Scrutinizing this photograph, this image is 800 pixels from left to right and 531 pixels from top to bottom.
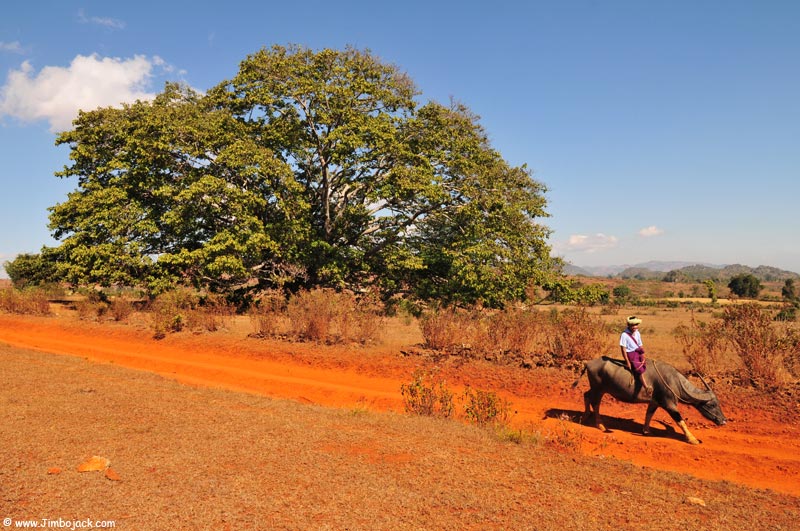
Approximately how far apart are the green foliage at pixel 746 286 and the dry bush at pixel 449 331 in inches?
2456

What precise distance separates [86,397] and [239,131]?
15.1m

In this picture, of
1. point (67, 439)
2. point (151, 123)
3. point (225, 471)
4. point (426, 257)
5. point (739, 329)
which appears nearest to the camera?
point (225, 471)

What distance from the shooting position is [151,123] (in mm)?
19750

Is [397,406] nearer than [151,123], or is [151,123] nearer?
[397,406]

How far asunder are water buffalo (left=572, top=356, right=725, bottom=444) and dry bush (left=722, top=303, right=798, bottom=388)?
8.76 ft

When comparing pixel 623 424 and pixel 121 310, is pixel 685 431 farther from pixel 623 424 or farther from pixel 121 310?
pixel 121 310

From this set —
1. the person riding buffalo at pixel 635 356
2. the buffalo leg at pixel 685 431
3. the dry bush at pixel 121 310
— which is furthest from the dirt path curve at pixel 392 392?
the dry bush at pixel 121 310

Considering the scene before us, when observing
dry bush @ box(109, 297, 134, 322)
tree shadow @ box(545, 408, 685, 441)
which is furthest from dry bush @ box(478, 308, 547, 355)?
dry bush @ box(109, 297, 134, 322)

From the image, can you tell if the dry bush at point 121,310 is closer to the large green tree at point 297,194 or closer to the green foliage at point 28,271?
the large green tree at point 297,194

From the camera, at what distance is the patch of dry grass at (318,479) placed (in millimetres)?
4352

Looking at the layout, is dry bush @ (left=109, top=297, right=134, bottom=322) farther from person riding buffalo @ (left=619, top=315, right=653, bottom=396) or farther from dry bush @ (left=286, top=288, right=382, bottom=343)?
person riding buffalo @ (left=619, top=315, right=653, bottom=396)

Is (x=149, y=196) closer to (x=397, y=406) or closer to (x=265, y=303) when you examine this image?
(x=265, y=303)

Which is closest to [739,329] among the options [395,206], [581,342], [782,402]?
[782,402]

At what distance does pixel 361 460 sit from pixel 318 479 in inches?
28.8
